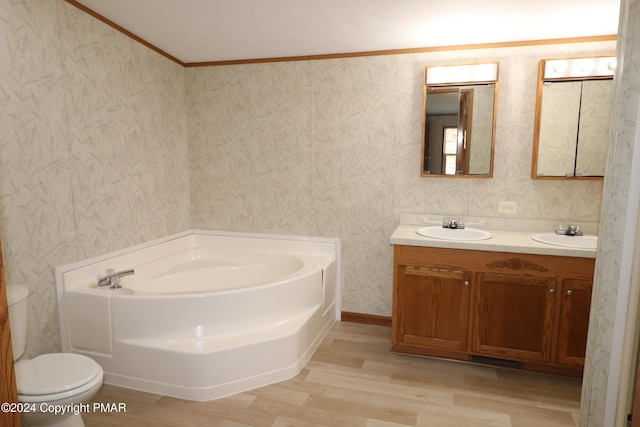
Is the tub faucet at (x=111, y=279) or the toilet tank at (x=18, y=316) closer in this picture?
the toilet tank at (x=18, y=316)

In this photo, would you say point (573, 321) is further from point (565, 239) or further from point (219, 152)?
point (219, 152)

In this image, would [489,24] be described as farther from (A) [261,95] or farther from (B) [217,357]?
(B) [217,357]

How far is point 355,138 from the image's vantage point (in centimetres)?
317

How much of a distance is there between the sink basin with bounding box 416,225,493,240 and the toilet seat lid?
219cm

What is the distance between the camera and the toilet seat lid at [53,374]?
5.29ft

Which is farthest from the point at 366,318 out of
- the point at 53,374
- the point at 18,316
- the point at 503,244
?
the point at 18,316

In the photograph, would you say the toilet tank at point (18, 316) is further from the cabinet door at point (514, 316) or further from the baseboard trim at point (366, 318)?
the cabinet door at point (514, 316)

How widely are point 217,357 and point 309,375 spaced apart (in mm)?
636

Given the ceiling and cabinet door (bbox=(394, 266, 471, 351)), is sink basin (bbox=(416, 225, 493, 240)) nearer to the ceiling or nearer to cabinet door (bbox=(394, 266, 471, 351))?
cabinet door (bbox=(394, 266, 471, 351))

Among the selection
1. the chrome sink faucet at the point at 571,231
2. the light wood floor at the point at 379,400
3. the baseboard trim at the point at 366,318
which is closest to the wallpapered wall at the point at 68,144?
the light wood floor at the point at 379,400

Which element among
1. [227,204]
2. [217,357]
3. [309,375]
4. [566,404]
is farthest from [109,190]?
[566,404]

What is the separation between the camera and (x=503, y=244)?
96.0 inches

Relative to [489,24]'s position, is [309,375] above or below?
below

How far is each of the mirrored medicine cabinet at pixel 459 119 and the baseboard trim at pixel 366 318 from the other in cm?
129
